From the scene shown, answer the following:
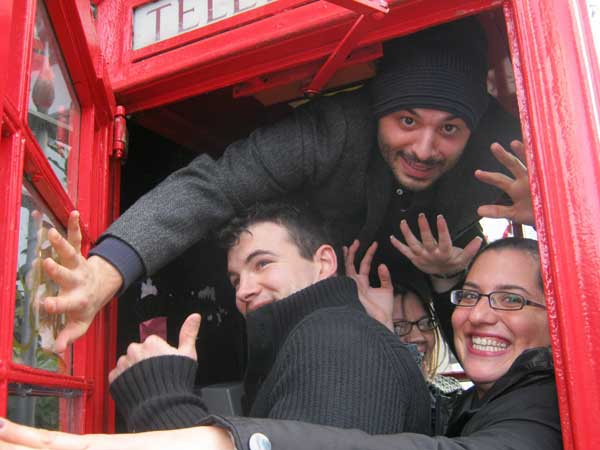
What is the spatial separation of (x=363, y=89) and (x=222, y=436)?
56.6 inches

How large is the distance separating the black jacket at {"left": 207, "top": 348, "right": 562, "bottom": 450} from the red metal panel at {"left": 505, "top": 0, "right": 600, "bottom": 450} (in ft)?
0.32

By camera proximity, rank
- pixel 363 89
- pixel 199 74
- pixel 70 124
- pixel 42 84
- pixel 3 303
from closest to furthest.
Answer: pixel 3 303
pixel 42 84
pixel 70 124
pixel 199 74
pixel 363 89

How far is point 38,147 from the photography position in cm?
115

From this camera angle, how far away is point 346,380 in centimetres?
135

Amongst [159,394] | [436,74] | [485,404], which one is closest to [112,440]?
[159,394]

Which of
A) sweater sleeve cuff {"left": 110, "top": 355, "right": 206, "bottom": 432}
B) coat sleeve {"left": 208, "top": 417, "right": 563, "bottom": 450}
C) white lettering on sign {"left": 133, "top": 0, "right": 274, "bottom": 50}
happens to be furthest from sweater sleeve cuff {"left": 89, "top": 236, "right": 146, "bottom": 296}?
coat sleeve {"left": 208, "top": 417, "right": 563, "bottom": 450}

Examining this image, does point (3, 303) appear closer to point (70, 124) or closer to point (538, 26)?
point (70, 124)

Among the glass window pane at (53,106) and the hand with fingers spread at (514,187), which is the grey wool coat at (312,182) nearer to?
the glass window pane at (53,106)

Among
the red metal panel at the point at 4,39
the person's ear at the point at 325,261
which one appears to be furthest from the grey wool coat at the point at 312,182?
the red metal panel at the point at 4,39

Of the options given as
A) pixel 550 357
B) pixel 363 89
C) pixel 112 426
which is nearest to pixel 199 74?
pixel 363 89

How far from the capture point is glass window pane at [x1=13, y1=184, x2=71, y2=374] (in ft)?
3.51

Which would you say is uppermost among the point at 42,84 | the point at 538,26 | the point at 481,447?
the point at 538,26

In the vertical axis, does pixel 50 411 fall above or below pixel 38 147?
below

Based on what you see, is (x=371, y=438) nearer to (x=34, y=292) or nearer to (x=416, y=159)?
(x=34, y=292)
